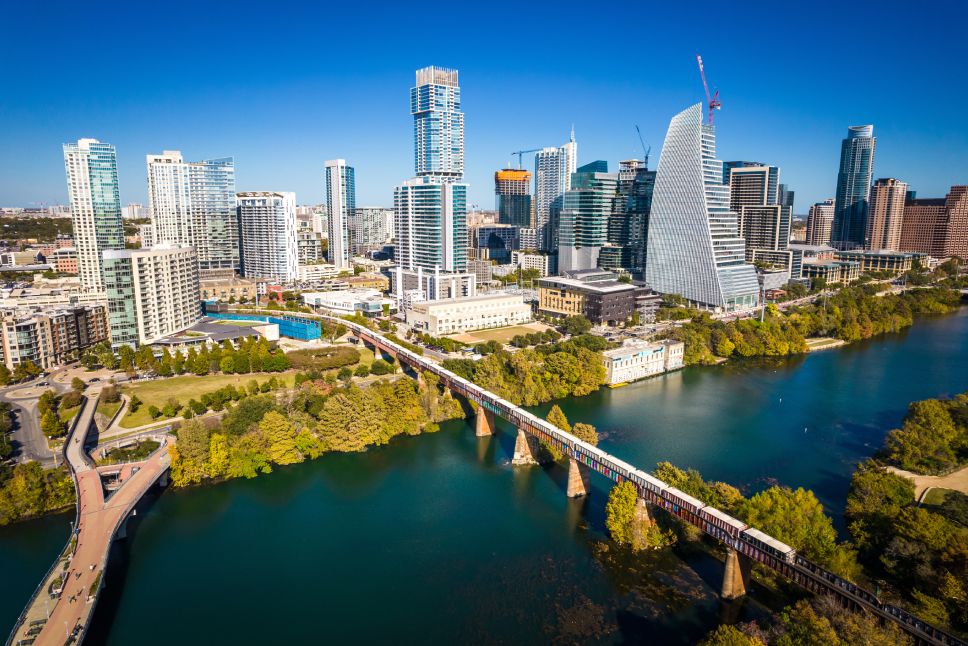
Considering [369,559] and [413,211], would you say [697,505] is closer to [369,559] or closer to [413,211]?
[369,559]

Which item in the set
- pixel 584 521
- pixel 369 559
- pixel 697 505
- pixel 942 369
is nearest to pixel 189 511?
pixel 369 559

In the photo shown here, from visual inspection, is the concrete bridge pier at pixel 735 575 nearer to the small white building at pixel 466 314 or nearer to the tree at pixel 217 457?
the tree at pixel 217 457

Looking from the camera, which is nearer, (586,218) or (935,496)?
(935,496)

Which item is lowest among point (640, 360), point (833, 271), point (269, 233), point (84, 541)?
point (84, 541)

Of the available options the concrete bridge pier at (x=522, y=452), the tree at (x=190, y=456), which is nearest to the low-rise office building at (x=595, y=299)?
the concrete bridge pier at (x=522, y=452)

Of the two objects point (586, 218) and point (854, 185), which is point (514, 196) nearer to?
point (586, 218)

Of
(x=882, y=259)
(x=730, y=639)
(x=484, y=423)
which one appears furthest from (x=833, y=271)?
(x=730, y=639)

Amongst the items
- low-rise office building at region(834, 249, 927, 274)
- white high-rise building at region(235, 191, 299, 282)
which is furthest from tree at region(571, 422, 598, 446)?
low-rise office building at region(834, 249, 927, 274)
